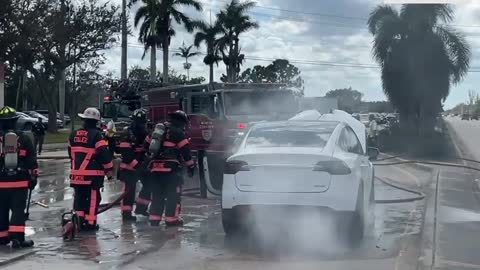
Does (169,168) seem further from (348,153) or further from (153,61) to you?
(153,61)

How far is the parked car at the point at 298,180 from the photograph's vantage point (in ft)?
27.9

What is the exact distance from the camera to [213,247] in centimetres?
890

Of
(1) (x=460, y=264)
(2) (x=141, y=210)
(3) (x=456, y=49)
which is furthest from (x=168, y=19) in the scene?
(1) (x=460, y=264)

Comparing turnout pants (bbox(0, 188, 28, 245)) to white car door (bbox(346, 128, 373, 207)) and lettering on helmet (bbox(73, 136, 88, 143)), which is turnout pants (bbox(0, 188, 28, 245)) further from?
white car door (bbox(346, 128, 373, 207))

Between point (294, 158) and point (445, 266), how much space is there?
82.2 inches

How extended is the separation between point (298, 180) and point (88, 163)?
9.62 ft

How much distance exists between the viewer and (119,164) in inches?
445

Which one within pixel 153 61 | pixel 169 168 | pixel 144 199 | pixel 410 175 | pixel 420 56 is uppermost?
pixel 153 61

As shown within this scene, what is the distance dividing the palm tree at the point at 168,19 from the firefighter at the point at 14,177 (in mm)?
40062

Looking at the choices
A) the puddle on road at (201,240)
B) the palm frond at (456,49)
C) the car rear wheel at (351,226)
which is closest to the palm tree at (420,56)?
the palm frond at (456,49)

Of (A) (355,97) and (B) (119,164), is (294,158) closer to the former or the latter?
(B) (119,164)

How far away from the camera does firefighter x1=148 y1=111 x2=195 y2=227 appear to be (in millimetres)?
10414

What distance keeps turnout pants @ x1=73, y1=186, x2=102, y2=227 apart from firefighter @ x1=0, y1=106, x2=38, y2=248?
3.03ft

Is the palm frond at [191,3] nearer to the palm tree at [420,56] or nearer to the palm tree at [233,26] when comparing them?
the palm tree at [233,26]
